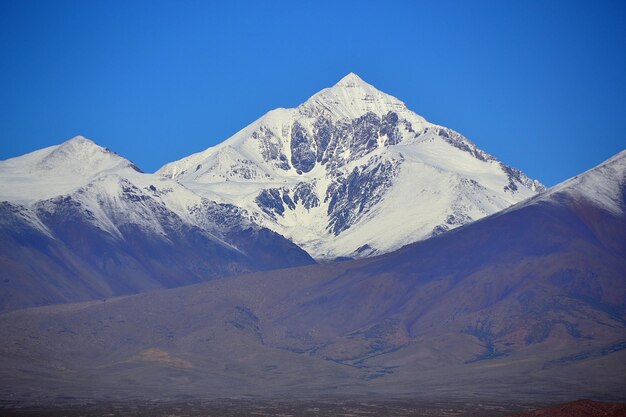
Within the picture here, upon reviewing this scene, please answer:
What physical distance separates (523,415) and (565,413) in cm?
681

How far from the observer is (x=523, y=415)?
166500mm

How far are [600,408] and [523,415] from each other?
10.4 m

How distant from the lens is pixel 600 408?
6314 inches

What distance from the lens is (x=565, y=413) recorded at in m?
161

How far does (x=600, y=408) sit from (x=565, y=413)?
13.7 feet
